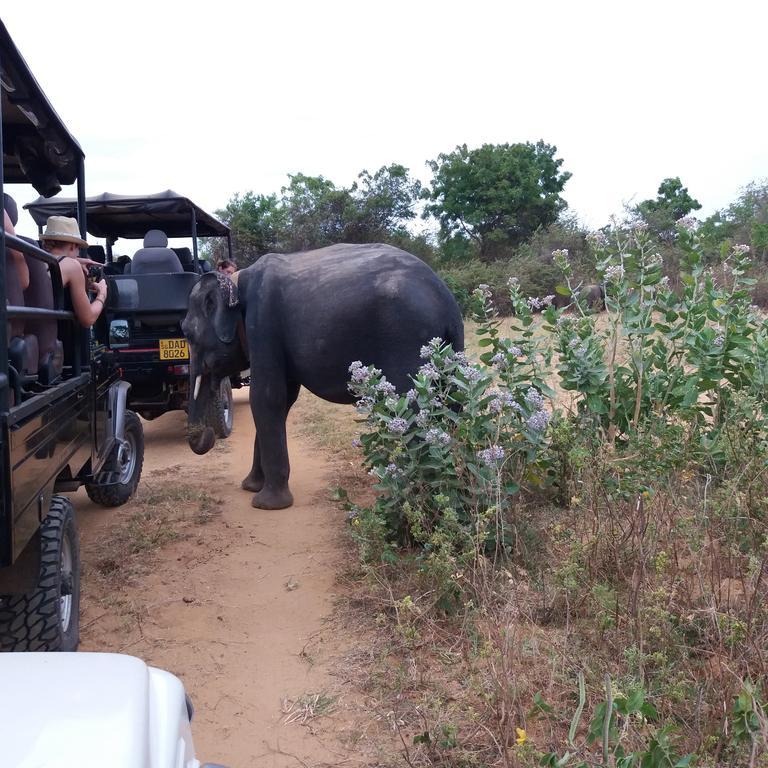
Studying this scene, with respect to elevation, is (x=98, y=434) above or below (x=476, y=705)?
above

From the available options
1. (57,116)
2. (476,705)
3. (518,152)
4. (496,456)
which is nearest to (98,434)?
(57,116)

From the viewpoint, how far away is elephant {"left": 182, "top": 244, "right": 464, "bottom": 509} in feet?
16.9

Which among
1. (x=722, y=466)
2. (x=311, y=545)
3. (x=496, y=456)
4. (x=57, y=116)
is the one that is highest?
(x=57, y=116)

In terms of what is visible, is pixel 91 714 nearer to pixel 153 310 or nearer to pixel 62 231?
pixel 62 231

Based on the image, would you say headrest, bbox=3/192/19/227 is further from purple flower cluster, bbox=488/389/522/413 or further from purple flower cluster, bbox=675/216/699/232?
purple flower cluster, bbox=675/216/699/232

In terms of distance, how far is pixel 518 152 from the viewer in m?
32.2

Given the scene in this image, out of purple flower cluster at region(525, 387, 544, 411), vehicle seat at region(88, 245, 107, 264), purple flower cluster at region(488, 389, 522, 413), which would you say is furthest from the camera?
vehicle seat at region(88, 245, 107, 264)

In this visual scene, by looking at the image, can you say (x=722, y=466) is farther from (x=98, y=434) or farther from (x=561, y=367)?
(x=98, y=434)

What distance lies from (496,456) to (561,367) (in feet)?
6.19

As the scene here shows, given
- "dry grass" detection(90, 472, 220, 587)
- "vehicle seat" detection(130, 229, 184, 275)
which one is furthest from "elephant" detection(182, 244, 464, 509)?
"vehicle seat" detection(130, 229, 184, 275)

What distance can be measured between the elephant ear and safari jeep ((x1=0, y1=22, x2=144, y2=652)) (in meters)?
1.05

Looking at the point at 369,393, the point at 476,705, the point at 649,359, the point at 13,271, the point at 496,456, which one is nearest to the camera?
the point at 476,705

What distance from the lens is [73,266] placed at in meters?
3.97

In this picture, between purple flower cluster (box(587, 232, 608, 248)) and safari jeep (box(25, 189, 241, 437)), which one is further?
safari jeep (box(25, 189, 241, 437))
